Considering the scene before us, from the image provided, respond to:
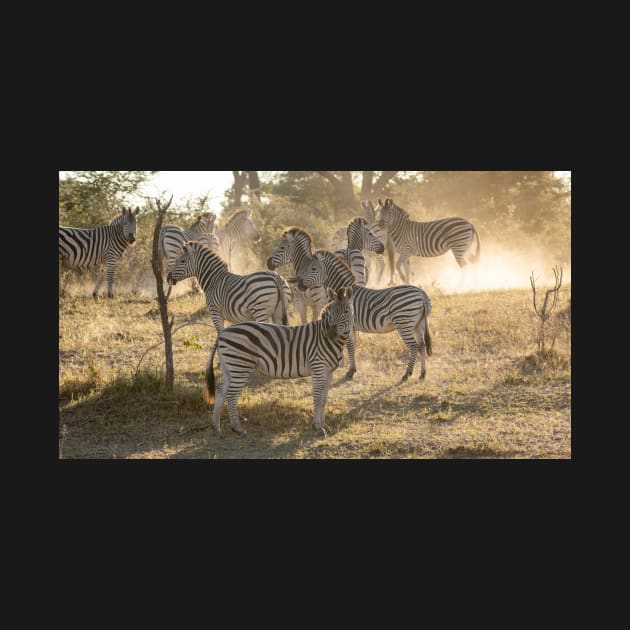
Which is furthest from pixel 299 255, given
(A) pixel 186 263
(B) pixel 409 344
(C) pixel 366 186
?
(C) pixel 366 186

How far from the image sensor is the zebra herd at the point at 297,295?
27.8 feet

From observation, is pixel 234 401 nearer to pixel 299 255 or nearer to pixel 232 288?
pixel 232 288

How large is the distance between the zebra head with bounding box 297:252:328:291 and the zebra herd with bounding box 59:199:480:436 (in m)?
0.02

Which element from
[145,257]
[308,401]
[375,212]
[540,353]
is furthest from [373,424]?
[145,257]

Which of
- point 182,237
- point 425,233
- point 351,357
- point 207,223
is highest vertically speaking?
point 207,223

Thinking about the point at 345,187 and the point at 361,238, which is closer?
the point at 361,238

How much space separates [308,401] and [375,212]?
11.0m

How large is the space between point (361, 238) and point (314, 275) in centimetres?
371

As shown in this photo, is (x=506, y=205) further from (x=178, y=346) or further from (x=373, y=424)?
(x=373, y=424)

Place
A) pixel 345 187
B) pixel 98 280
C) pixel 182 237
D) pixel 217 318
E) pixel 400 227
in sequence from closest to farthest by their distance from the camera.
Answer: pixel 217 318 < pixel 98 280 < pixel 182 237 < pixel 400 227 < pixel 345 187

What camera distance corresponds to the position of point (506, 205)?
33.3 m

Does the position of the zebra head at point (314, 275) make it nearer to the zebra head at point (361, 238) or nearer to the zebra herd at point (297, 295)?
the zebra herd at point (297, 295)

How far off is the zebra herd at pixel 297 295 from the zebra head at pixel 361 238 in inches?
0.9

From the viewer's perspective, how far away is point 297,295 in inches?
507
